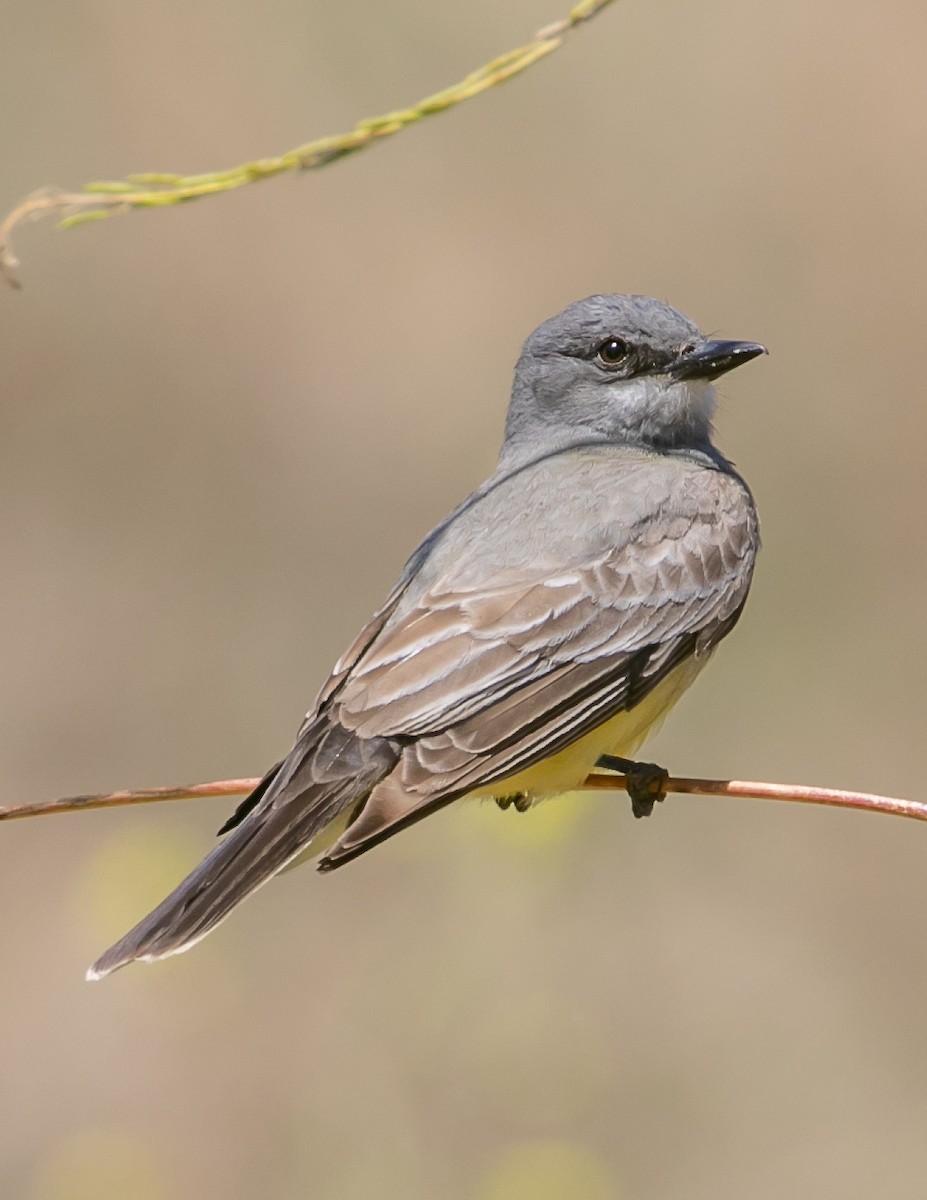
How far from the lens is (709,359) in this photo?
16.4ft

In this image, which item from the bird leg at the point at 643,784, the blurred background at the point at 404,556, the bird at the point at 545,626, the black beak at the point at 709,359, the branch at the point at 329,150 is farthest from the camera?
the blurred background at the point at 404,556

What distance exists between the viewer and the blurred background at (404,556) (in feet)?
18.1

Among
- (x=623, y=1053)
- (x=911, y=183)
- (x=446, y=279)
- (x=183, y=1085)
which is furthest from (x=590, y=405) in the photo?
(x=911, y=183)

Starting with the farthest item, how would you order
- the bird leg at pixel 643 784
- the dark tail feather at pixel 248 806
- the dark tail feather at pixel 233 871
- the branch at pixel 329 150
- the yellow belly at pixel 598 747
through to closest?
the yellow belly at pixel 598 747, the bird leg at pixel 643 784, the dark tail feather at pixel 248 806, the dark tail feather at pixel 233 871, the branch at pixel 329 150

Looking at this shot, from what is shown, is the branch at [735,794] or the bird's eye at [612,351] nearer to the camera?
the branch at [735,794]

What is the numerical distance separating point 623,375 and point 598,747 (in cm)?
128

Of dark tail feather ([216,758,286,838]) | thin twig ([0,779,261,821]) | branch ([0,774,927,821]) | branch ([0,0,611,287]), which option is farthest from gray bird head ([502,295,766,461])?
thin twig ([0,779,261,821])

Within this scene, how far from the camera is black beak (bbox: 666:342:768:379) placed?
492 centimetres

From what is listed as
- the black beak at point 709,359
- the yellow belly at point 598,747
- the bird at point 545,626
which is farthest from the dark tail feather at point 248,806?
the black beak at point 709,359

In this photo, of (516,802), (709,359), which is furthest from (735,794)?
(709,359)

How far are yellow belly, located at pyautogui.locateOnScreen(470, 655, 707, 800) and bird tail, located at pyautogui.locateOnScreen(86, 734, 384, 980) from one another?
358 millimetres

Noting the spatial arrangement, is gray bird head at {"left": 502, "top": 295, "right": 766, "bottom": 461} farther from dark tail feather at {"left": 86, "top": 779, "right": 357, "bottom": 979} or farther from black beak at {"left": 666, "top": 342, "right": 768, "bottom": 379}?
dark tail feather at {"left": 86, "top": 779, "right": 357, "bottom": 979}

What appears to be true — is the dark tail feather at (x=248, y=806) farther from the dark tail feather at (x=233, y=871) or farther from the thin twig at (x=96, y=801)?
the thin twig at (x=96, y=801)

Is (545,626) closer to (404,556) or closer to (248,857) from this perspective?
(248,857)
